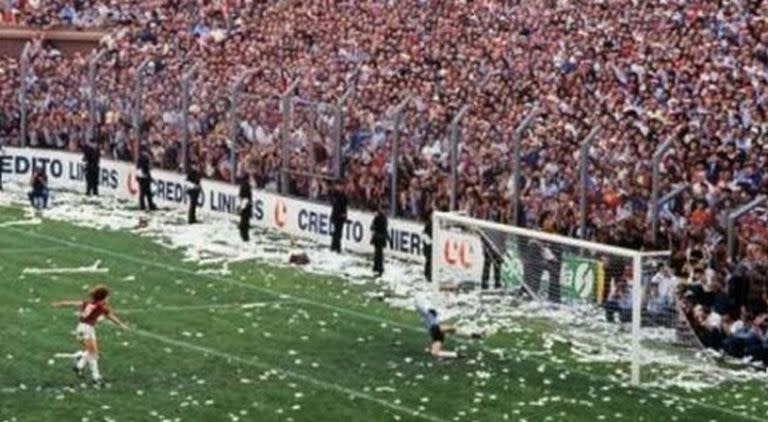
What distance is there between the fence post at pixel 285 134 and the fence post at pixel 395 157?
333cm

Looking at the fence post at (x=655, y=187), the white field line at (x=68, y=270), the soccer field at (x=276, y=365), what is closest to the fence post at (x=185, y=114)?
the white field line at (x=68, y=270)

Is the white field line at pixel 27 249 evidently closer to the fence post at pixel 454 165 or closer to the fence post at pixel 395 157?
the fence post at pixel 395 157

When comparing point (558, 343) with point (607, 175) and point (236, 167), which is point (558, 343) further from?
point (236, 167)

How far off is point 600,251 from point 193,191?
50.0ft

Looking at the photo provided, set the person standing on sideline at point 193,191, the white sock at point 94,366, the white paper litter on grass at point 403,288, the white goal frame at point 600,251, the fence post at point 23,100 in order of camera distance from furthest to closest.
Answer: the fence post at point 23,100 → the person standing on sideline at point 193,191 → the white paper litter on grass at point 403,288 → the white goal frame at point 600,251 → the white sock at point 94,366

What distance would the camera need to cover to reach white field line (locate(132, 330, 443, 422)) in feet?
88.8

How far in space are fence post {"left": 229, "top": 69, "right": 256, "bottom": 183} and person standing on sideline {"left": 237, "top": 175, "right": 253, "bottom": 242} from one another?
310cm

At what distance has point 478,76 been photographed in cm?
4438

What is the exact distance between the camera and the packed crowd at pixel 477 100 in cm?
3656

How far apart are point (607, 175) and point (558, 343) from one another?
5.78 metres

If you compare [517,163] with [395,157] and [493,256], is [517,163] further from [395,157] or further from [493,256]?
[493,256]

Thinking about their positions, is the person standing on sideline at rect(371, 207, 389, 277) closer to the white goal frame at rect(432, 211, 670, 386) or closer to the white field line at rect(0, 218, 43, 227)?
the white goal frame at rect(432, 211, 670, 386)

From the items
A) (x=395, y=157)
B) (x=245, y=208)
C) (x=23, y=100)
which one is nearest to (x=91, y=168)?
(x=23, y=100)

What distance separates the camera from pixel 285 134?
44938mm
